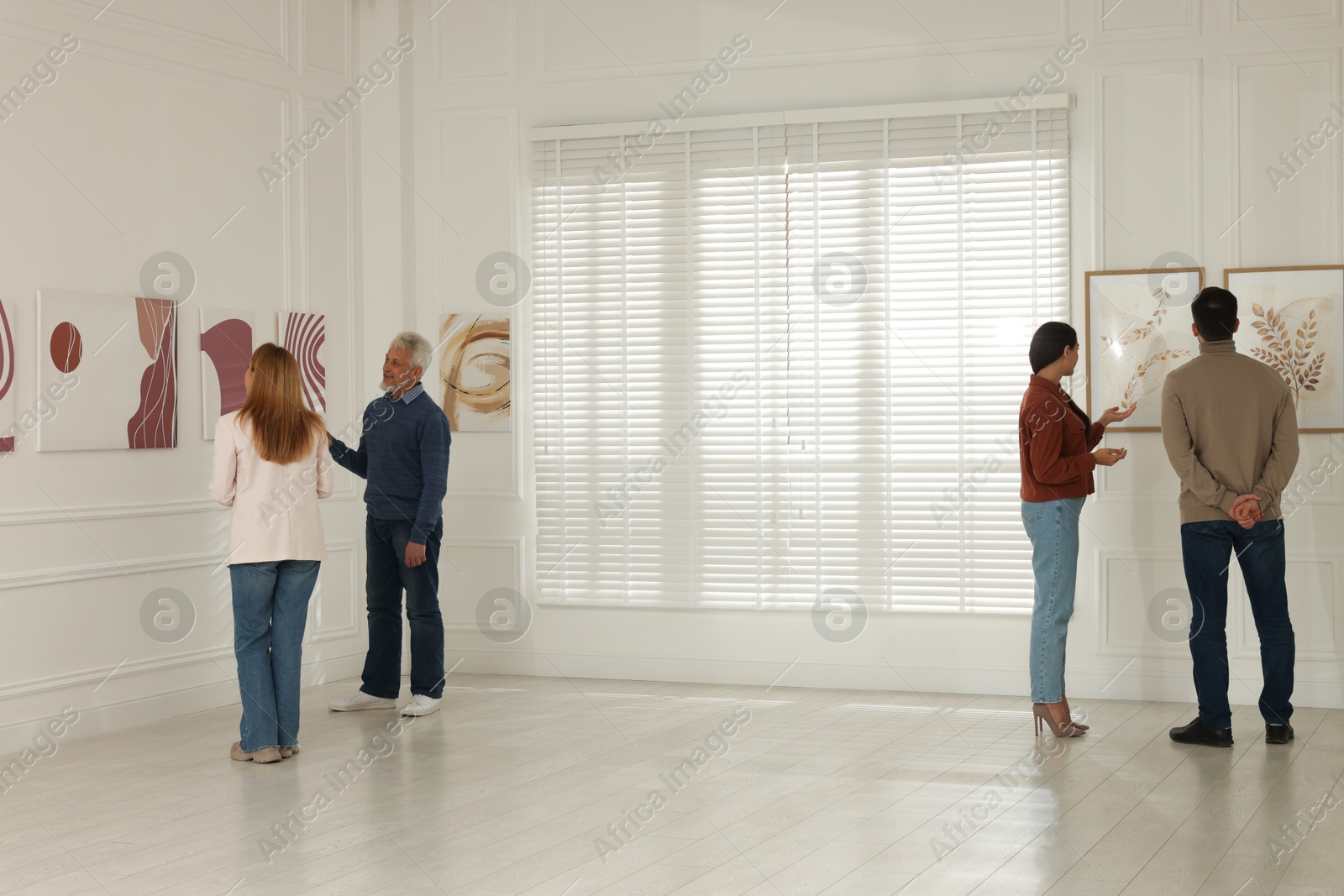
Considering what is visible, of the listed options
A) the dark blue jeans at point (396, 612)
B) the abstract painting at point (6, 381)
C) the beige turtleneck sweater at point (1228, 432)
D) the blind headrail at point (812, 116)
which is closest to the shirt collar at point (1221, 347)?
the beige turtleneck sweater at point (1228, 432)

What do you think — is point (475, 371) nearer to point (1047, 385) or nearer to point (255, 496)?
point (255, 496)

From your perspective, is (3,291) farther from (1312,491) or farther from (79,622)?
(1312,491)

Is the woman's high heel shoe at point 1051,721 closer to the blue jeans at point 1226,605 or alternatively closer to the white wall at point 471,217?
the blue jeans at point 1226,605

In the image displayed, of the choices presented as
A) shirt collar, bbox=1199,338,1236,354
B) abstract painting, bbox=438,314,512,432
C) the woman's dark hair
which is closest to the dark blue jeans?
abstract painting, bbox=438,314,512,432

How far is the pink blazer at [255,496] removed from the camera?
4.65 meters

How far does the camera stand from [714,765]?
15.3ft

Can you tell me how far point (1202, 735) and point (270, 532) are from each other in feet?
12.0

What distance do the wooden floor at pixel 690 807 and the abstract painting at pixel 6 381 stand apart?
1.27 meters

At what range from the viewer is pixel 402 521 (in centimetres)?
555

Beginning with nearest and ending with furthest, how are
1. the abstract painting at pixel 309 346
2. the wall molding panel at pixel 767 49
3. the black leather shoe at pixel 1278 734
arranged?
the black leather shoe at pixel 1278 734 < the wall molding panel at pixel 767 49 < the abstract painting at pixel 309 346

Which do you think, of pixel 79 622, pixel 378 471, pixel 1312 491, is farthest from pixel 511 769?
pixel 1312 491

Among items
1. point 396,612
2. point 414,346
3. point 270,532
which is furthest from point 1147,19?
point 270,532

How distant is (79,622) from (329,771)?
149 cm

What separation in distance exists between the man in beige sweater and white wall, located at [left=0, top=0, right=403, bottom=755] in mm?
4022
